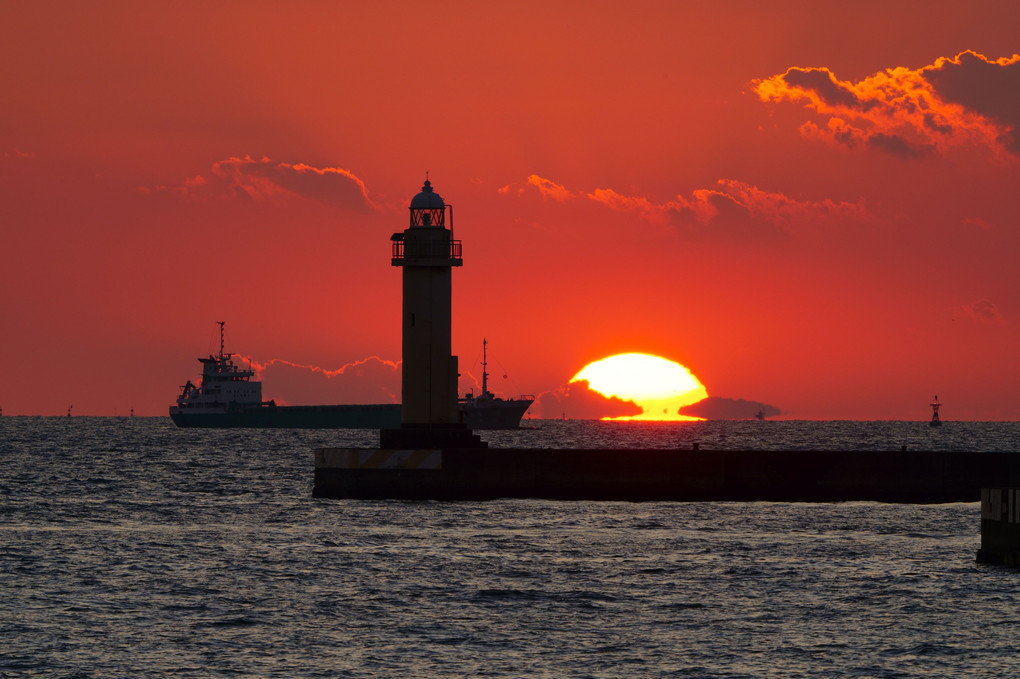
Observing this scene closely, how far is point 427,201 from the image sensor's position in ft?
150

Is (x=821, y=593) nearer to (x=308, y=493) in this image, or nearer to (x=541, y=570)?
(x=541, y=570)

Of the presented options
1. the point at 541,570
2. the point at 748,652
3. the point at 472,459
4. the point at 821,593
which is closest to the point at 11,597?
the point at 541,570

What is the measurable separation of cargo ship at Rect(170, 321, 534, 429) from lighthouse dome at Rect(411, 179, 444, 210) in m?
142

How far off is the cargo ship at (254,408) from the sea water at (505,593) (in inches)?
5927

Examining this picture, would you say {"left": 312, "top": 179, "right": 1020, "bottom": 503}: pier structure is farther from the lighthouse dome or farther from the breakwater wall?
the lighthouse dome

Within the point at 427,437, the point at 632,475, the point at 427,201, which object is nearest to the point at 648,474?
the point at 632,475

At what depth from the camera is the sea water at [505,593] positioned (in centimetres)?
1859

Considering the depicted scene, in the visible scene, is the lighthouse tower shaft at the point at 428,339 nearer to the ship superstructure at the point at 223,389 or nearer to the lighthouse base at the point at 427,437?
the lighthouse base at the point at 427,437

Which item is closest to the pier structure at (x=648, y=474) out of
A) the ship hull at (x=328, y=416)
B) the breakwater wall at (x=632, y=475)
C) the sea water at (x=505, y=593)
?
the breakwater wall at (x=632, y=475)

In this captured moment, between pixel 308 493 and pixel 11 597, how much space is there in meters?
26.3

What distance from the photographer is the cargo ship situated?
625ft

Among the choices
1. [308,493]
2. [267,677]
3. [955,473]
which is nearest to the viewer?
[267,677]

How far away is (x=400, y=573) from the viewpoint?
26625mm

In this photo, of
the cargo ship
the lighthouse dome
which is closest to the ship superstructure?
the cargo ship
